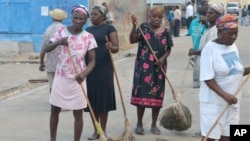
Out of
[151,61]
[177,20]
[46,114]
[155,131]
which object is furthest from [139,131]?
[177,20]

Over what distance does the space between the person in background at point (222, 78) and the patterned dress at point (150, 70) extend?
2081mm

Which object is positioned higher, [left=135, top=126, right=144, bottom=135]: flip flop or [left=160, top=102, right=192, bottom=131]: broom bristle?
[left=160, top=102, right=192, bottom=131]: broom bristle

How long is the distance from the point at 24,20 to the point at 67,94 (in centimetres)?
1291

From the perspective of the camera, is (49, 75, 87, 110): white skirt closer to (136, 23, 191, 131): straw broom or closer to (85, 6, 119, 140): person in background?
(85, 6, 119, 140): person in background

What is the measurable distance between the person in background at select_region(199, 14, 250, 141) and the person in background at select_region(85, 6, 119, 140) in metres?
1.94

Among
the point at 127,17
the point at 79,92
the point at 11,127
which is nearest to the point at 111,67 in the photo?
the point at 79,92

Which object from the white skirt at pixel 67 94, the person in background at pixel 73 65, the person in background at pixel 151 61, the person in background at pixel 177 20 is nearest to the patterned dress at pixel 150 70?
the person in background at pixel 151 61

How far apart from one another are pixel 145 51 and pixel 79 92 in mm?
1354

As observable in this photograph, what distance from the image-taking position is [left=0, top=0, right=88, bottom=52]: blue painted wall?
1834cm

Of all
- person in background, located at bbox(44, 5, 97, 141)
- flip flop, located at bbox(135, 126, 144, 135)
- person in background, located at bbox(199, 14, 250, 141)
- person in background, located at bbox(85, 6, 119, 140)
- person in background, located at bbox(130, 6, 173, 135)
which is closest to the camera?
person in background, located at bbox(199, 14, 250, 141)

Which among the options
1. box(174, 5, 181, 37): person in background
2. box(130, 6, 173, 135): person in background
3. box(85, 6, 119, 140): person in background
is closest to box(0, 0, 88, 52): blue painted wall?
box(174, 5, 181, 37): person in background

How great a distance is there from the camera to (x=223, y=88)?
16.6 feet

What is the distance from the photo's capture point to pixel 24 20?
18641 millimetres

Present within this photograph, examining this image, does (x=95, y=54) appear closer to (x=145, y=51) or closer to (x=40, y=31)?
(x=145, y=51)
